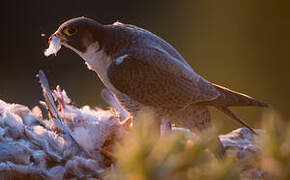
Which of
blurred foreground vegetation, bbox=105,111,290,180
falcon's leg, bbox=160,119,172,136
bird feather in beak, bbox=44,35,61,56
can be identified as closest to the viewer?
blurred foreground vegetation, bbox=105,111,290,180

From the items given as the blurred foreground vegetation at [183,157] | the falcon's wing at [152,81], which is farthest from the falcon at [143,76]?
the blurred foreground vegetation at [183,157]

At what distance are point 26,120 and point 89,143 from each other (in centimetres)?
19

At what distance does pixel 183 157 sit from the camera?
202 mm

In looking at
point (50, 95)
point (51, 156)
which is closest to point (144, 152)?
point (51, 156)

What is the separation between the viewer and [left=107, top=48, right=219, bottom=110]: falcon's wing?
51.1 inches

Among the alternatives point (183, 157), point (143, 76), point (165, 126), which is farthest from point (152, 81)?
point (183, 157)

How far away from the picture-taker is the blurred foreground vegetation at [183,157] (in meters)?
0.19

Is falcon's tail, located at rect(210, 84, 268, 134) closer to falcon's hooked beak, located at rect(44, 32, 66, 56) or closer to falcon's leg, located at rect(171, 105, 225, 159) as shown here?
falcon's leg, located at rect(171, 105, 225, 159)

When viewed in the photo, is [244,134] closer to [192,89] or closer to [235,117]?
[235,117]

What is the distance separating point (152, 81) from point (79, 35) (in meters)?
0.30

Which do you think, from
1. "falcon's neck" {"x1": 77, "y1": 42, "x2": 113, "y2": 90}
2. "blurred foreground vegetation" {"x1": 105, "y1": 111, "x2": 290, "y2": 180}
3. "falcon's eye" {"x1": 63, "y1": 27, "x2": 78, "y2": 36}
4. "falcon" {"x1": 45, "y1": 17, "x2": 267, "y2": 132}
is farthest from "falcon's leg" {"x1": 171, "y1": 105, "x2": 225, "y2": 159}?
"blurred foreground vegetation" {"x1": 105, "y1": 111, "x2": 290, "y2": 180}

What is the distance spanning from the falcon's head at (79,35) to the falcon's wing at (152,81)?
0.38ft

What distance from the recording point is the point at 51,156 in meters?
0.90

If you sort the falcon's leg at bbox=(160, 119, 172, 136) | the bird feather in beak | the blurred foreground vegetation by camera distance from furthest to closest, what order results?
the falcon's leg at bbox=(160, 119, 172, 136) → the bird feather in beak → the blurred foreground vegetation
